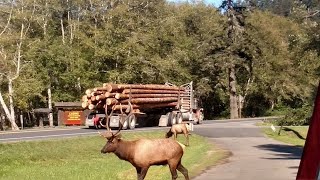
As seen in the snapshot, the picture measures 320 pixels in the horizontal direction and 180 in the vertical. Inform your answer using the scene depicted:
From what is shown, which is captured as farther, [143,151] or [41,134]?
[41,134]

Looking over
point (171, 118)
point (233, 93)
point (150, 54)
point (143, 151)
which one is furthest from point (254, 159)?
point (233, 93)

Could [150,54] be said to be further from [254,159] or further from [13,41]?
[254,159]

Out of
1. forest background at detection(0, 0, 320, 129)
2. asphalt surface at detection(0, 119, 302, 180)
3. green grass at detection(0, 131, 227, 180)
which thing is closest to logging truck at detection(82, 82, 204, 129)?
green grass at detection(0, 131, 227, 180)

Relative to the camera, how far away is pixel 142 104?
41406 mm

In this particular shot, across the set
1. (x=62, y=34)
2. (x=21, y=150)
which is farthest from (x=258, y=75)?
(x=21, y=150)

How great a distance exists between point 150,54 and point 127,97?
2704cm

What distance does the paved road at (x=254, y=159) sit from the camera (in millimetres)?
17364

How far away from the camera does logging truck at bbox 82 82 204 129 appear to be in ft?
124

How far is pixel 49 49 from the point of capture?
6381 centimetres

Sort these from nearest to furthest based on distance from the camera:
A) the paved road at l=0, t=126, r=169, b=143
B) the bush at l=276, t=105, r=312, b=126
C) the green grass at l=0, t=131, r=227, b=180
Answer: the green grass at l=0, t=131, r=227, b=180 < the paved road at l=0, t=126, r=169, b=143 < the bush at l=276, t=105, r=312, b=126

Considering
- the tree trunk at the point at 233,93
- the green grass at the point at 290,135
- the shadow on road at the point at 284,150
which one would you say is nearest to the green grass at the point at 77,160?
the shadow on road at the point at 284,150

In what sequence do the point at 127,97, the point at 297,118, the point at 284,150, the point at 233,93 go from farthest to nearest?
the point at 233,93
the point at 297,118
the point at 127,97
the point at 284,150

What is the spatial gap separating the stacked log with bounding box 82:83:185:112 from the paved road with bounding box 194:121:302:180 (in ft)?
19.8

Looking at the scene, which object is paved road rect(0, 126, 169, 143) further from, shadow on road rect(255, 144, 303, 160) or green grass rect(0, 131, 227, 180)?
shadow on road rect(255, 144, 303, 160)
